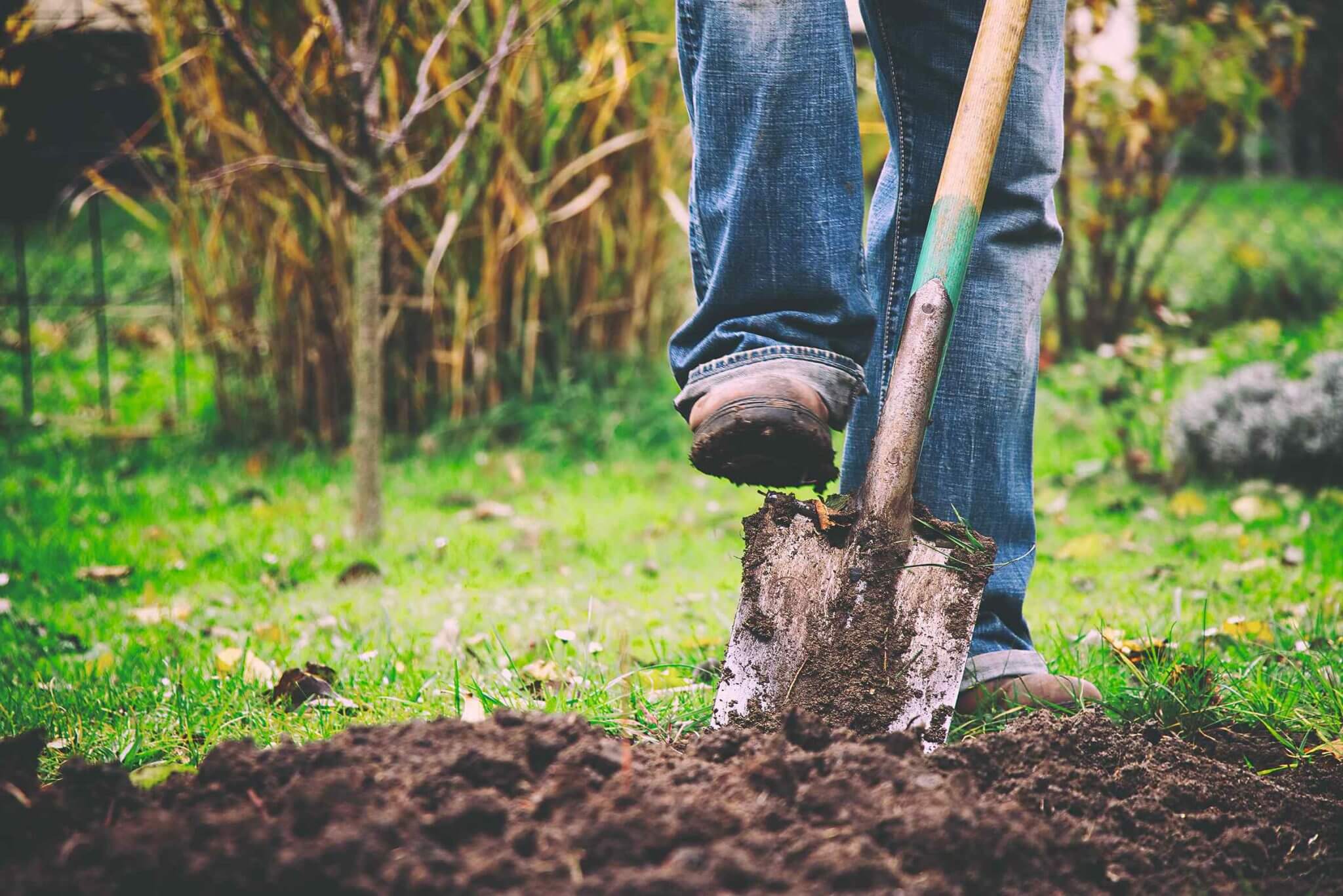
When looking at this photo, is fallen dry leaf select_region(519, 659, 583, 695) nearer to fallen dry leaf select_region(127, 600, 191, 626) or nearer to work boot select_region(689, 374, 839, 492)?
work boot select_region(689, 374, 839, 492)

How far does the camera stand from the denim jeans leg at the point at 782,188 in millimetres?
1506

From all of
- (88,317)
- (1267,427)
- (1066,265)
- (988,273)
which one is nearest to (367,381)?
(988,273)

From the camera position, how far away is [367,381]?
9.48ft

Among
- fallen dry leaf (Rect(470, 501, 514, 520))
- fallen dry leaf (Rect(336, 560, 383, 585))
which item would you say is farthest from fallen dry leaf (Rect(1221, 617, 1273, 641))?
fallen dry leaf (Rect(470, 501, 514, 520))

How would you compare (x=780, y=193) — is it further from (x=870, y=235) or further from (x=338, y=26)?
(x=338, y=26)

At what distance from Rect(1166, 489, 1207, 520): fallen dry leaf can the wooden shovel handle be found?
1.95m

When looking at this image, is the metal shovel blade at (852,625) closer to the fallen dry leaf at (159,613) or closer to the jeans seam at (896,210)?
the jeans seam at (896,210)

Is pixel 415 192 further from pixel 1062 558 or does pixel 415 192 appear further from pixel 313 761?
pixel 313 761

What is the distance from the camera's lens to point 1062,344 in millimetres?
5023

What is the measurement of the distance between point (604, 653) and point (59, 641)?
108 centimetres

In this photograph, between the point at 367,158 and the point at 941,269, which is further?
the point at 367,158

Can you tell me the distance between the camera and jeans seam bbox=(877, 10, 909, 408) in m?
1.68

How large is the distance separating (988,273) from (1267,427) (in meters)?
2.12

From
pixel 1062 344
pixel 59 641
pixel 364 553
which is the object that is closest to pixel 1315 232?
pixel 1062 344
